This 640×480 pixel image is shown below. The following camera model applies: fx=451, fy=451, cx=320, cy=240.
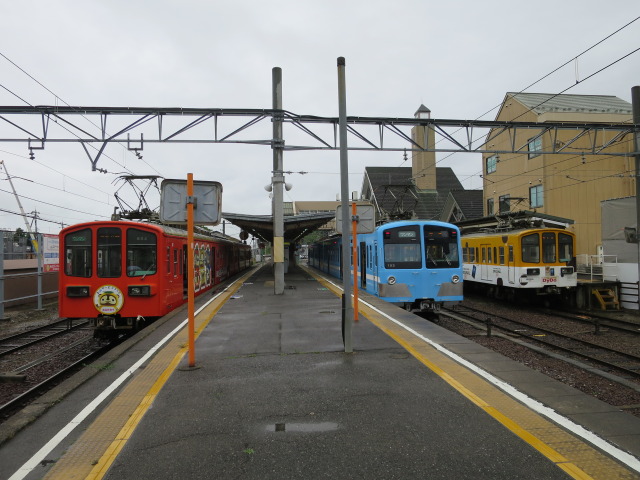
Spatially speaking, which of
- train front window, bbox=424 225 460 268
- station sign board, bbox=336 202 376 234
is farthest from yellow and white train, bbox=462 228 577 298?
station sign board, bbox=336 202 376 234

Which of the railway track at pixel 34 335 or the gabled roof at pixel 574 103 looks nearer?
the railway track at pixel 34 335

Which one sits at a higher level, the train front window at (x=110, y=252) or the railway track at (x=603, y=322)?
the train front window at (x=110, y=252)

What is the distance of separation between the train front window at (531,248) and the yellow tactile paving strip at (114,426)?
12770 mm

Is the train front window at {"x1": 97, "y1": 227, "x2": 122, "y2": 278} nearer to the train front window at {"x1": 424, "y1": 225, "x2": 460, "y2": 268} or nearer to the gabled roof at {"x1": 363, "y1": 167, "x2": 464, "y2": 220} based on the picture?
the train front window at {"x1": 424, "y1": 225, "x2": 460, "y2": 268}

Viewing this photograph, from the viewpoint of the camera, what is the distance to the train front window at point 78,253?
31.9ft

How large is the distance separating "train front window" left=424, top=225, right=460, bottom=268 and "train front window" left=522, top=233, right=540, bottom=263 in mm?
4652

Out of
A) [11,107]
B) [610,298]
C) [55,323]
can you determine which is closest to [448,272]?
[610,298]

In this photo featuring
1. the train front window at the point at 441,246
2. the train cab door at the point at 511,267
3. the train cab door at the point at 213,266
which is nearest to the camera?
the train front window at the point at 441,246

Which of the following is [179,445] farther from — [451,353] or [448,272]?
[448,272]

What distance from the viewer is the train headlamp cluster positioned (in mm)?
9594

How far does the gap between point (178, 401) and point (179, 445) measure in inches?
43.5

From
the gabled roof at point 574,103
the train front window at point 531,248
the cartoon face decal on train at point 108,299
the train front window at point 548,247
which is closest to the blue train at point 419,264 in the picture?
the train front window at point 531,248

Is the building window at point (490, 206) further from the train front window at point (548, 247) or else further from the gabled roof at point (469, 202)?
the train front window at point (548, 247)

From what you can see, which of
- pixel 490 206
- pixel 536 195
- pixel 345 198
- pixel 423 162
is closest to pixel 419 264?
pixel 345 198
